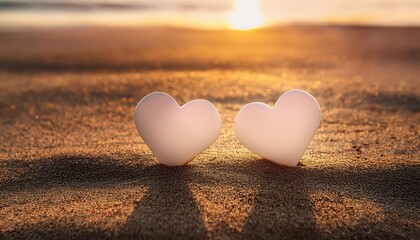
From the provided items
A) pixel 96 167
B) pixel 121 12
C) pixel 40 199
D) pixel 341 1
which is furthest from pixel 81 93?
pixel 341 1

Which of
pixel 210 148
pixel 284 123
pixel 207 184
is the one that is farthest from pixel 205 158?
pixel 284 123

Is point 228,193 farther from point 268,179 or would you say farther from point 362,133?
point 362,133

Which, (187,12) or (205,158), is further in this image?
(187,12)

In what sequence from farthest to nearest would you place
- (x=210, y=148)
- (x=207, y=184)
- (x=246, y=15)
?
1. (x=246, y=15)
2. (x=210, y=148)
3. (x=207, y=184)

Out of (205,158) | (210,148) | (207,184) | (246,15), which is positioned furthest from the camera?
(246,15)

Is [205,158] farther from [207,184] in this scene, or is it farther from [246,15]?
[246,15]
